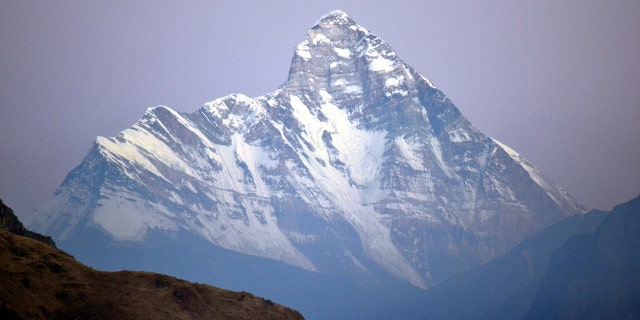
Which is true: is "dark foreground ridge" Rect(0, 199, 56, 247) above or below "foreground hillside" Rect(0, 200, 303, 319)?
above

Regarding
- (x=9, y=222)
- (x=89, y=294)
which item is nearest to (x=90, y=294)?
(x=89, y=294)

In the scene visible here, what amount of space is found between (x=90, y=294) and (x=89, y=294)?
0.60 ft

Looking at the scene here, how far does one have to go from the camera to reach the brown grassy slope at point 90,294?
123 meters

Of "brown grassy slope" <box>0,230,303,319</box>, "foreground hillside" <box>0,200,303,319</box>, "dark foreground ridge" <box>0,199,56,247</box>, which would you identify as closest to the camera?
"foreground hillside" <box>0,200,303,319</box>

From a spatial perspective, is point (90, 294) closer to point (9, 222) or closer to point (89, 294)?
point (89, 294)

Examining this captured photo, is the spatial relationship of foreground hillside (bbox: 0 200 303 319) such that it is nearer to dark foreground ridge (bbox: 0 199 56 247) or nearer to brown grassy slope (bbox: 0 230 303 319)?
brown grassy slope (bbox: 0 230 303 319)

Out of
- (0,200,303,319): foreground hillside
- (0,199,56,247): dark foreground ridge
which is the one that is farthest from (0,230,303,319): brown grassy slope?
(0,199,56,247): dark foreground ridge

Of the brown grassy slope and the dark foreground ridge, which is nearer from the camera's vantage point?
the brown grassy slope

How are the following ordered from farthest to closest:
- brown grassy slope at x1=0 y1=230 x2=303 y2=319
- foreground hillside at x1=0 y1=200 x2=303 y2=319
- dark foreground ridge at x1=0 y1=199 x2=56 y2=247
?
dark foreground ridge at x1=0 y1=199 x2=56 y2=247 < brown grassy slope at x1=0 y1=230 x2=303 y2=319 < foreground hillside at x1=0 y1=200 x2=303 y2=319

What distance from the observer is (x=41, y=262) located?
134 metres

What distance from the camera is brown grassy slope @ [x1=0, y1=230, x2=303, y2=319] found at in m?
123

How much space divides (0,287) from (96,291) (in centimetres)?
2048

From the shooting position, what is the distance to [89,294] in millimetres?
134500

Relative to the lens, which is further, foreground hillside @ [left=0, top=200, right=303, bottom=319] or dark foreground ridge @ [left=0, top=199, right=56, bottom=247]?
dark foreground ridge @ [left=0, top=199, right=56, bottom=247]
